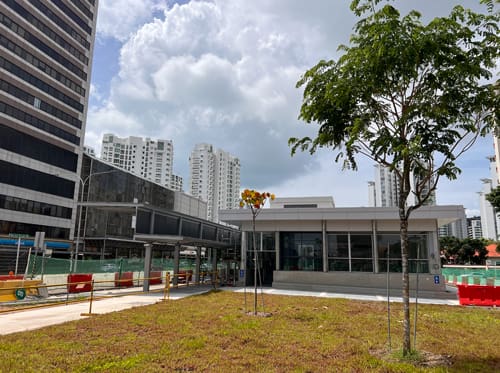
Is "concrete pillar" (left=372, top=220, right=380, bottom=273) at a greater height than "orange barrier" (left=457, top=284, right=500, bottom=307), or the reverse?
"concrete pillar" (left=372, top=220, right=380, bottom=273)

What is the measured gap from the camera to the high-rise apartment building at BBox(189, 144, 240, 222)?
457 ft

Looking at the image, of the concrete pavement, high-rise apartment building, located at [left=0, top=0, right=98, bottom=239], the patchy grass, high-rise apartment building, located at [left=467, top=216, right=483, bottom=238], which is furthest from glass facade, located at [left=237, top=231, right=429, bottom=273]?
high-rise apartment building, located at [left=467, top=216, right=483, bottom=238]

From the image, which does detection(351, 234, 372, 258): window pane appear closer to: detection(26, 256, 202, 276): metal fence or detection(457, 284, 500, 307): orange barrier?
detection(457, 284, 500, 307): orange barrier

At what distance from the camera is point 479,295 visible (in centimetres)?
1748

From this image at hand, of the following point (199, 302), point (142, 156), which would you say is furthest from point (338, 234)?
point (142, 156)

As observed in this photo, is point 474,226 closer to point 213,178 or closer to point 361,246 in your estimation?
point 213,178

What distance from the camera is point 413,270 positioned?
75.5 feet

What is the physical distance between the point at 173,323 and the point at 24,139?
49.3 m

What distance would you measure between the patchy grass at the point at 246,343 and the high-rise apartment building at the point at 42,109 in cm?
4464

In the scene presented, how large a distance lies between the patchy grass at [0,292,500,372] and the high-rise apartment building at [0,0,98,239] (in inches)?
1758

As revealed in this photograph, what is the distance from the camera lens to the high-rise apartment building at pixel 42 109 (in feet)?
157

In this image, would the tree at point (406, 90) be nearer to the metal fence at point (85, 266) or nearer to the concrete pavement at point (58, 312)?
the concrete pavement at point (58, 312)

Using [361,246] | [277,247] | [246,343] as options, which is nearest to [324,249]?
[361,246]

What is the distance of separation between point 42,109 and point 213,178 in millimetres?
90082
